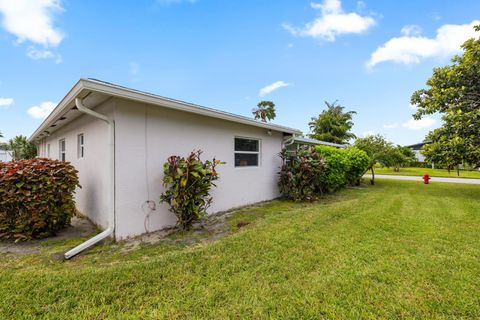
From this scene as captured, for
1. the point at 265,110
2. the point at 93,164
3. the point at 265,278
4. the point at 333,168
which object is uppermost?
the point at 265,110

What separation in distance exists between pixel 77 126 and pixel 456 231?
30.3ft

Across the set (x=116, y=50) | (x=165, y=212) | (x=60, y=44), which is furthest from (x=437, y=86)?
(x=60, y=44)

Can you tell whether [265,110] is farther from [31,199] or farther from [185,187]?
[31,199]

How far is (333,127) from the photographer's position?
27031mm

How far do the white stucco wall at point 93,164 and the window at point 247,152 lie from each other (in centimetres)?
333

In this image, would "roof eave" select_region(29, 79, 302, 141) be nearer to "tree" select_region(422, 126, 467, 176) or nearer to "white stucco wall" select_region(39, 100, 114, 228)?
"white stucco wall" select_region(39, 100, 114, 228)

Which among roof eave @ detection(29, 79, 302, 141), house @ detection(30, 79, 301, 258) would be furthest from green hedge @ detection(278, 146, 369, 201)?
roof eave @ detection(29, 79, 302, 141)

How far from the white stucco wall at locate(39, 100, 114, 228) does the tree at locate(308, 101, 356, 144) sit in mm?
25995

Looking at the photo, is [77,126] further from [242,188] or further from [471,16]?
[471,16]

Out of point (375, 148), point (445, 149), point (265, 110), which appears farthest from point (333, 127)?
point (445, 149)

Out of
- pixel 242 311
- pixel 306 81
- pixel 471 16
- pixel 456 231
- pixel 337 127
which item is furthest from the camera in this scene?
pixel 337 127

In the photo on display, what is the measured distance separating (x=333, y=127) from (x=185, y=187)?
26603mm

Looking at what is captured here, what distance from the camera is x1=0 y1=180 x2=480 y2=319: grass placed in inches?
82.9

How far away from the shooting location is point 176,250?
3.51 meters
